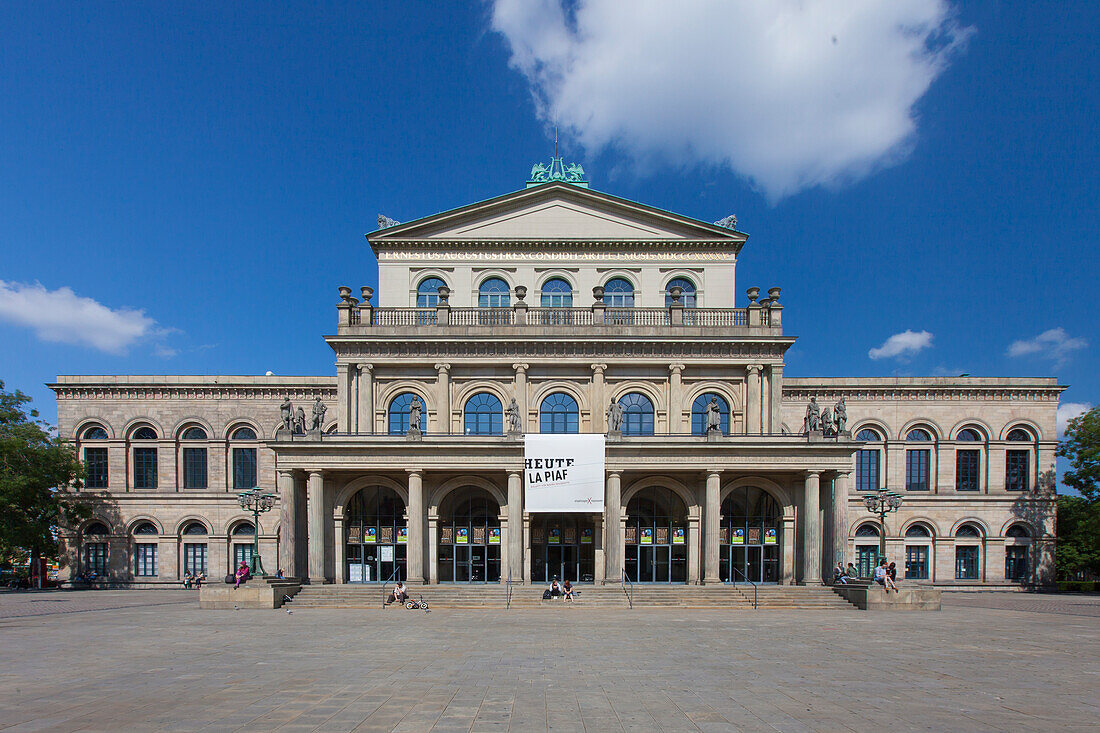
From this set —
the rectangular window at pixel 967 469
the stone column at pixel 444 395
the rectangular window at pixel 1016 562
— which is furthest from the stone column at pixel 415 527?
the rectangular window at pixel 1016 562

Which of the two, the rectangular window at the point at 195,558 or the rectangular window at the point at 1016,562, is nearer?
the rectangular window at the point at 1016,562

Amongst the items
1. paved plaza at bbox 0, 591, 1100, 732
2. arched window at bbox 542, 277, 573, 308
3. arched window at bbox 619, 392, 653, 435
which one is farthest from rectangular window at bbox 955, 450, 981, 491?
arched window at bbox 542, 277, 573, 308

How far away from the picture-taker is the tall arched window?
3944 centimetres

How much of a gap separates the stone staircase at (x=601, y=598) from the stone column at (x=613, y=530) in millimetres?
1065

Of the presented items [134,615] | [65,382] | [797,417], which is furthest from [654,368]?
[65,382]

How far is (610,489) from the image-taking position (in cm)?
3209

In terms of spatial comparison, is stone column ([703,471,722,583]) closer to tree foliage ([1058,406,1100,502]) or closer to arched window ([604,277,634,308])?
arched window ([604,277,634,308])

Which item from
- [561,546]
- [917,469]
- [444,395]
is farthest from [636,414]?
[917,469]

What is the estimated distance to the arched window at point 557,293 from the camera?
39438 millimetres

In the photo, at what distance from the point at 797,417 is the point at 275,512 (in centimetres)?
3405

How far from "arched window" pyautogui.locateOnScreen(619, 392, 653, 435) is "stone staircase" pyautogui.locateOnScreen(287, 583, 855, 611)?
917 cm

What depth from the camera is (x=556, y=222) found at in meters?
40.0

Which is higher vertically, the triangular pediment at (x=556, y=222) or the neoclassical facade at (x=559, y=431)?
the triangular pediment at (x=556, y=222)

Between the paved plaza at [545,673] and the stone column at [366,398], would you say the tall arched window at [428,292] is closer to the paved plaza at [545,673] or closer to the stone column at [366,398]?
the stone column at [366,398]
